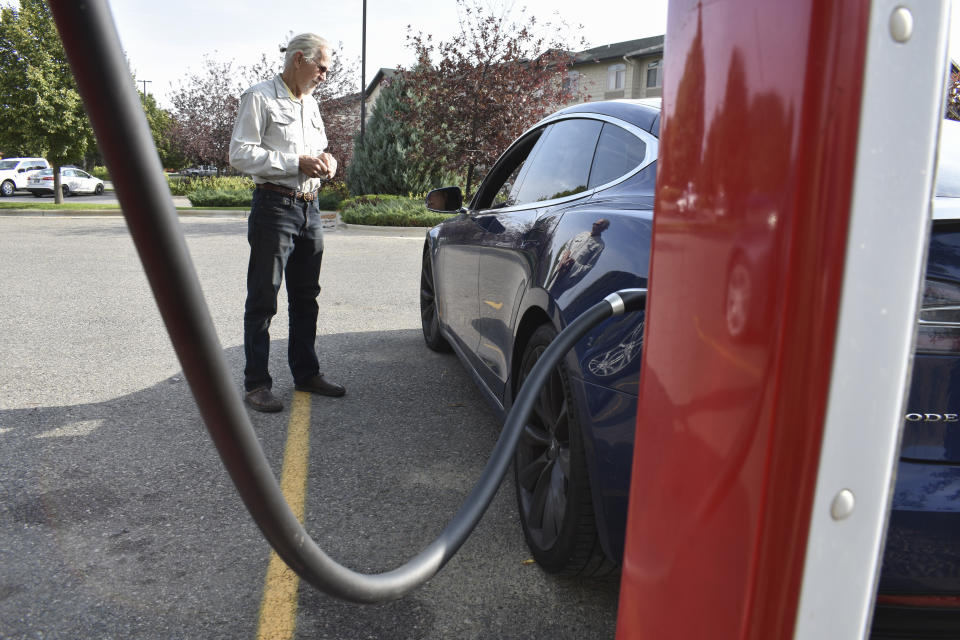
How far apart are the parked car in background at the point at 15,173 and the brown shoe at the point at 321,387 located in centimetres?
3854

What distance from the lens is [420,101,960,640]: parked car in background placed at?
157cm

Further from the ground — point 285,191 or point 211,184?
point 211,184

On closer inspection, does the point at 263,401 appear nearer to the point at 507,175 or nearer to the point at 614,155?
the point at 507,175

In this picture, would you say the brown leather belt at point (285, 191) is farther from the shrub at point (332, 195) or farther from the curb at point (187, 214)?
the shrub at point (332, 195)

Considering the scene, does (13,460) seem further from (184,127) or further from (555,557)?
(184,127)

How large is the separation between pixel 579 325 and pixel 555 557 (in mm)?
1005

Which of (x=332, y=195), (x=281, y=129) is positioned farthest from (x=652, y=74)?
(x=281, y=129)

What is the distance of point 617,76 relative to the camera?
4166cm

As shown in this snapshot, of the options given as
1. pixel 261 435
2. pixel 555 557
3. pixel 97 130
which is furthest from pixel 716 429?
pixel 261 435

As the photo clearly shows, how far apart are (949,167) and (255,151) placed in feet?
10.5

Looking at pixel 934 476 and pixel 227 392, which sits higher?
pixel 227 392

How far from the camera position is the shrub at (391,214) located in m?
16.3

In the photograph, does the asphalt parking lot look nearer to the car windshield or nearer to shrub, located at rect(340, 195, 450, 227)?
the car windshield

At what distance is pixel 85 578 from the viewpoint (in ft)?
8.15
